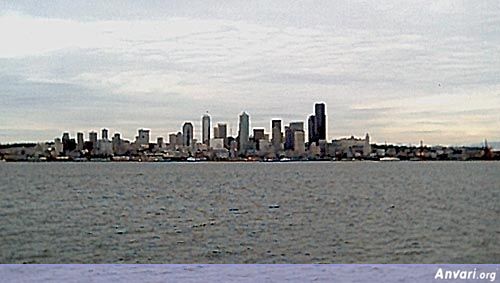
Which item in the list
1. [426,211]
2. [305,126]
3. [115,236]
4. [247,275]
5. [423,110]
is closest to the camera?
[247,275]

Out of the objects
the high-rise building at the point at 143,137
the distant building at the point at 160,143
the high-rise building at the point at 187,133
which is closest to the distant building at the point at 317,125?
the high-rise building at the point at 187,133

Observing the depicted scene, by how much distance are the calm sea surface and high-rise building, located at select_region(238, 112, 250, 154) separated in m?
1.54

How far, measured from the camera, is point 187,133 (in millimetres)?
27594

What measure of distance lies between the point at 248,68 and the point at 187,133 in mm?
3406

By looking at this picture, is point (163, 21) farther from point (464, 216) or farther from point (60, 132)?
point (464, 216)

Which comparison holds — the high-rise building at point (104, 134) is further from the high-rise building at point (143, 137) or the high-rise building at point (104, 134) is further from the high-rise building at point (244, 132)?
the high-rise building at point (244, 132)

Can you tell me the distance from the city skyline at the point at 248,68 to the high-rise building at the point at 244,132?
0.34 m

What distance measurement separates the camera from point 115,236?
47.7 ft

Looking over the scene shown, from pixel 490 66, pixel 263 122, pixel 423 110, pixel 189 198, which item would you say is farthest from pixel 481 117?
pixel 189 198

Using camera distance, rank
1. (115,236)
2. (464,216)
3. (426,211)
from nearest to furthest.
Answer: (115,236)
(464,216)
(426,211)

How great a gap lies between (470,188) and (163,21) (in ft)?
38.2

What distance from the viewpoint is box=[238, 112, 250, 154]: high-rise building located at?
25.9 meters

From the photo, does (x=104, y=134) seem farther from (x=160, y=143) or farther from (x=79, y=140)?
(x=79, y=140)

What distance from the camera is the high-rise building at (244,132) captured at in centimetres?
2592
